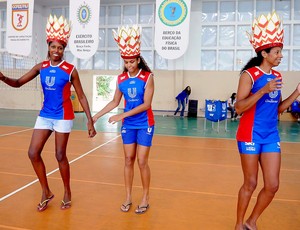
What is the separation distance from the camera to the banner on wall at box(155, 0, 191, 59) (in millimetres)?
7246

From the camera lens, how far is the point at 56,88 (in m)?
3.23

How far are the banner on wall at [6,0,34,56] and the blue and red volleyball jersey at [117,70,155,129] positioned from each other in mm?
6655

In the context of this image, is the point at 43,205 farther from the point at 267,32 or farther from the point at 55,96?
the point at 267,32

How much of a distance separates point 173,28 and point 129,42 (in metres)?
4.40

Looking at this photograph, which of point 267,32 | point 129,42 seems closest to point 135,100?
point 129,42

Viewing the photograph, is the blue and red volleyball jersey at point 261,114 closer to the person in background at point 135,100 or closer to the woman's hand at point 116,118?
the person in background at point 135,100

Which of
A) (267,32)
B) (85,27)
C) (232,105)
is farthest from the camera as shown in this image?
(232,105)

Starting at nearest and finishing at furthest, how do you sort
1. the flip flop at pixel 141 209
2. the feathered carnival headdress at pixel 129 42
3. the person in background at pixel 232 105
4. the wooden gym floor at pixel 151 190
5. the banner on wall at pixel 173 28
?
the wooden gym floor at pixel 151 190, the feathered carnival headdress at pixel 129 42, the flip flop at pixel 141 209, the banner on wall at pixel 173 28, the person in background at pixel 232 105

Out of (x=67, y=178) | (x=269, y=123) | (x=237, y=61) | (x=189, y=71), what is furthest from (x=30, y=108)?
(x=269, y=123)

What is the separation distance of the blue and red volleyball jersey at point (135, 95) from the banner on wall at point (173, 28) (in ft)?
13.4

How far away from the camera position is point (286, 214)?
3.36 metres

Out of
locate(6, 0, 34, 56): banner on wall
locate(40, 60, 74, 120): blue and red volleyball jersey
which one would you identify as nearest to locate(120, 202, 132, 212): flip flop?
locate(40, 60, 74, 120): blue and red volleyball jersey

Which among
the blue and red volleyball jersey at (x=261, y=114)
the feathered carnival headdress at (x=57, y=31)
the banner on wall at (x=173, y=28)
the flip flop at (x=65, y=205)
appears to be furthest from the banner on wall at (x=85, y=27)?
the blue and red volleyball jersey at (x=261, y=114)

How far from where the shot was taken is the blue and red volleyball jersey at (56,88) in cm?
322
